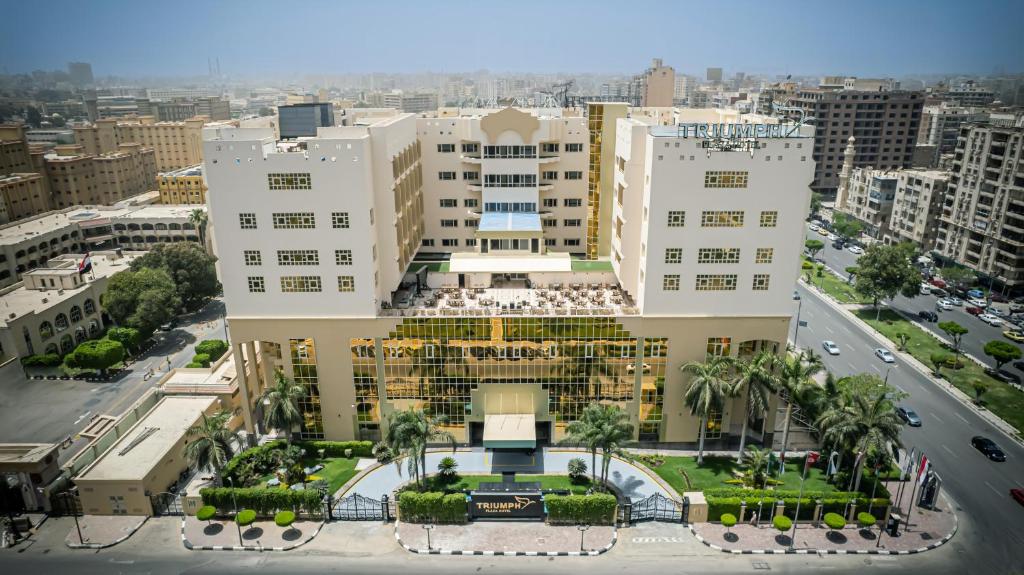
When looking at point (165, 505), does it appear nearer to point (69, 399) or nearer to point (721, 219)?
point (69, 399)

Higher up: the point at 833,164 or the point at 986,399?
the point at 833,164

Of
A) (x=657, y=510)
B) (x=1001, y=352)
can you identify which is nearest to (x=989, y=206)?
(x=1001, y=352)

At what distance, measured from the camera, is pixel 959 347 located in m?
83.5

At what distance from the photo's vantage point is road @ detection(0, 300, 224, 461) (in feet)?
216

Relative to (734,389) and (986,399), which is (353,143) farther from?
(986,399)

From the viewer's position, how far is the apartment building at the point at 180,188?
5915 inches

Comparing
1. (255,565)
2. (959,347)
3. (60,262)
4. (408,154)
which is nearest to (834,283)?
(959,347)

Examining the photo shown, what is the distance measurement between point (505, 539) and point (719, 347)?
26.2m

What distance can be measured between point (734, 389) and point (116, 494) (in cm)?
5315

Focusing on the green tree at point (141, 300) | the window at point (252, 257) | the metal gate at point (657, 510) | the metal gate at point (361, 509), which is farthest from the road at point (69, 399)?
the metal gate at point (657, 510)

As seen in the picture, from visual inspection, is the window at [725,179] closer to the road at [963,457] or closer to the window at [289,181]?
the road at [963,457]

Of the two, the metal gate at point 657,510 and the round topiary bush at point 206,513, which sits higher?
the round topiary bush at point 206,513

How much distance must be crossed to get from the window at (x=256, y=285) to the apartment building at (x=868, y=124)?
153921 millimetres

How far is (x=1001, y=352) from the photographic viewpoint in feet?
243
